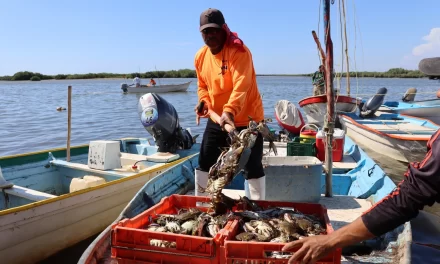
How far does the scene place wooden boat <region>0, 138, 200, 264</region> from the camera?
4566 mm

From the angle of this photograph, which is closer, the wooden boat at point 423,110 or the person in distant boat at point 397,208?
the person in distant boat at point 397,208

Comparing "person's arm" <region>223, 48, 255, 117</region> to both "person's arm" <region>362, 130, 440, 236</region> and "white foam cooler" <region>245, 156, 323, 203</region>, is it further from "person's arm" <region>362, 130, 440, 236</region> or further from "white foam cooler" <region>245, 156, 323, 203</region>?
"person's arm" <region>362, 130, 440, 236</region>

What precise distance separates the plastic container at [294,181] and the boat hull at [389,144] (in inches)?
236

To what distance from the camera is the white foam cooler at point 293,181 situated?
4.62 m

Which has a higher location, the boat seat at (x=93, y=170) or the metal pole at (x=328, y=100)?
the metal pole at (x=328, y=100)

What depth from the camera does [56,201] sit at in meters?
4.82

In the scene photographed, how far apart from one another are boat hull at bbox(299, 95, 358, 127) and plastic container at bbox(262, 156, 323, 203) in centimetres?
875

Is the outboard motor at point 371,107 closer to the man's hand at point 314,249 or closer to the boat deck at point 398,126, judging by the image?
the boat deck at point 398,126

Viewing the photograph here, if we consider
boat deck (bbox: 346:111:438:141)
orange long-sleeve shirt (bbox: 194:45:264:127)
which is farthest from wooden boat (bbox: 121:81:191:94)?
orange long-sleeve shirt (bbox: 194:45:264:127)

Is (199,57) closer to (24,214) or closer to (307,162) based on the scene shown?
(307,162)

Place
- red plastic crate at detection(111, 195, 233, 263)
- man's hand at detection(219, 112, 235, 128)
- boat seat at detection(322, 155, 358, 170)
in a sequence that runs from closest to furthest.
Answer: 1. red plastic crate at detection(111, 195, 233, 263)
2. man's hand at detection(219, 112, 235, 128)
3. boat seat at detection(322, 155, 358, 170)

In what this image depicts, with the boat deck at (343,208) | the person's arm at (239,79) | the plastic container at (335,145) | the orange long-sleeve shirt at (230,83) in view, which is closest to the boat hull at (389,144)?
the plastic container at (335,145)

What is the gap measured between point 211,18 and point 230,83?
64 centimetres

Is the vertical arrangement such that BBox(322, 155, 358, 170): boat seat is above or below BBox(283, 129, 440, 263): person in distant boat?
below
